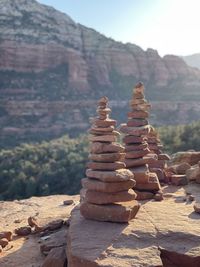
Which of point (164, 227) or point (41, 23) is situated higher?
point (41, 23)

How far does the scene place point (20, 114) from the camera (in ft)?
254

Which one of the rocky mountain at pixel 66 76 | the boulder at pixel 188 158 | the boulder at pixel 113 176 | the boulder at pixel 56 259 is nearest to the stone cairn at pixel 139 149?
the boulder at pixel 113 176

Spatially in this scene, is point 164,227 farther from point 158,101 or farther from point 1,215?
point 158,101

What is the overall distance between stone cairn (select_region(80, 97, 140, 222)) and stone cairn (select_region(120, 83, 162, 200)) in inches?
71.6

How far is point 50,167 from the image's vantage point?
43.1m

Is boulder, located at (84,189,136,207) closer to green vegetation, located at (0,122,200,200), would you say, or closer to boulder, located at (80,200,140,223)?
boulder, located at (80,200,140,223)

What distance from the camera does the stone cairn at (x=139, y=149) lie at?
40.8ft

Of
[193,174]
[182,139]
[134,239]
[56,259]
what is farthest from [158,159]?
[182,139]

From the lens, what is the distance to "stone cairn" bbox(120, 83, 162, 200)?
12.4m

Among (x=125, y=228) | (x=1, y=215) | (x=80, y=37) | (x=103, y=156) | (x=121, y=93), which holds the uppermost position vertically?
(x=80, y=37)

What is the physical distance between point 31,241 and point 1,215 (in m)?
6.38

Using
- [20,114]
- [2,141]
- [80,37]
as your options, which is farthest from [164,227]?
[80,37]

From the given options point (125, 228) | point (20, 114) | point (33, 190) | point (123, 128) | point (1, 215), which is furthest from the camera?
point (20, 114)

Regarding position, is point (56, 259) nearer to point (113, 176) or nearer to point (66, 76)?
point (113, 176)
